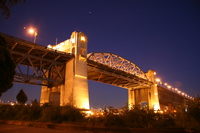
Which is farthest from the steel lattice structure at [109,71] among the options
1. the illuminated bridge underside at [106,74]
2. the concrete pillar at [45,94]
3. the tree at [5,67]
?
the tree at [5,67]

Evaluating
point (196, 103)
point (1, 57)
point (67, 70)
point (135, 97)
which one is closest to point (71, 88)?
point (67, 70)

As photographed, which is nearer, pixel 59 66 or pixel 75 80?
pixel 75 80

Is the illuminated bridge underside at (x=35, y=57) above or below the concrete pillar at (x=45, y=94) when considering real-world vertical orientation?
above

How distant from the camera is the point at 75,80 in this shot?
3606 centimetres

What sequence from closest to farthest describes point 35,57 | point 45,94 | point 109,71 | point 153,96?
point 35,57 < point 45,94 < point 109,71 < point 153,96

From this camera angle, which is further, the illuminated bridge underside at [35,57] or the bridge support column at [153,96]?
the bridge support column at [153,96]

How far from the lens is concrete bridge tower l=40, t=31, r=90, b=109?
3581 centimetres

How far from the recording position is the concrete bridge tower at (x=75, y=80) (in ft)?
117

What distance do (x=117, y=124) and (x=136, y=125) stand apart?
1.42 m

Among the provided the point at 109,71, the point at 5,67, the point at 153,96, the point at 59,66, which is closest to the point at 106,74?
the point at 109,71

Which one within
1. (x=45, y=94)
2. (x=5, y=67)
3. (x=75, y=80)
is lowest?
(x=45, y=94)

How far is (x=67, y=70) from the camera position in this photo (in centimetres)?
3853

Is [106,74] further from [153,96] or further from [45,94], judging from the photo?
[153,96]

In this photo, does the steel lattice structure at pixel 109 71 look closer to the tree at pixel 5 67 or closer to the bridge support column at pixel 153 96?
the bridge support column at pixel 153 96
